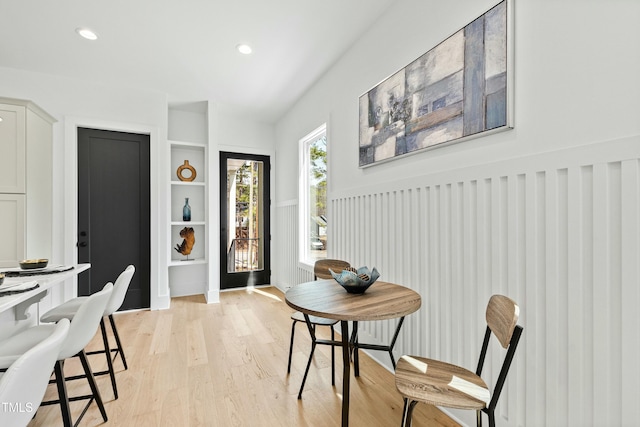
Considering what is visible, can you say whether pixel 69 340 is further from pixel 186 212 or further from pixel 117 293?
pixel 186 212

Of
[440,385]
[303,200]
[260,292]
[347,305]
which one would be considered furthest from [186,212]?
[440,385]

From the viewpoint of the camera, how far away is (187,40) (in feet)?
8.77

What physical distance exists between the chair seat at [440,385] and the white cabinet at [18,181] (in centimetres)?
339

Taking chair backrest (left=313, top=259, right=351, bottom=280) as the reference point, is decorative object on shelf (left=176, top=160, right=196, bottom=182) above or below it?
above

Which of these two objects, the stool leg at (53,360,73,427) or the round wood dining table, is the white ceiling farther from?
the stool leg at (53,360,73,427)

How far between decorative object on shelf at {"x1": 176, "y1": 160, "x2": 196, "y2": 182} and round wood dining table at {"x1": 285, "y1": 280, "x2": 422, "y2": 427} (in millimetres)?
3336

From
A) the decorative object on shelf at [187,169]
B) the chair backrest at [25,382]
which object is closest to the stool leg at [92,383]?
the chair backrest at [25,382]

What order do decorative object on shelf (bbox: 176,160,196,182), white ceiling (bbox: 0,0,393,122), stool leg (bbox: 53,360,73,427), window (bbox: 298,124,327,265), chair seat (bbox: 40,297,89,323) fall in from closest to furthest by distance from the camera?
1. stool leg (bbox: 53,360,73,427)
2. chair seat (bbox: 40,297,89,323)
3. white ceiling (bbox: 0,0,393,122)
4. window (bbox: 298,124,327,265)
5. decorative object on shelf (bbox: 176,160,196,182)

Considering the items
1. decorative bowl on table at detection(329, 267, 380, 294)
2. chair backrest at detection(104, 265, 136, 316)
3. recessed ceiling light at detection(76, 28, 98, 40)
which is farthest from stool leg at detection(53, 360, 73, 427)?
recessed ceiling light at detection(76, 28, 98, 40)

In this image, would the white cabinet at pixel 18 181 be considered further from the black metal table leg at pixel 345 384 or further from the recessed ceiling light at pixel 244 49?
the black metal table leg at pixel 345 384

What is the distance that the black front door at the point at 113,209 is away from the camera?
3512mm

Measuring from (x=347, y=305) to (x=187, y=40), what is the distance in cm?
272

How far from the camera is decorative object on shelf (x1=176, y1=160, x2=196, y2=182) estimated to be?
4.36 metres

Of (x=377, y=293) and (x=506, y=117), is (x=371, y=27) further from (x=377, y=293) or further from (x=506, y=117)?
(x=377, y=293)
